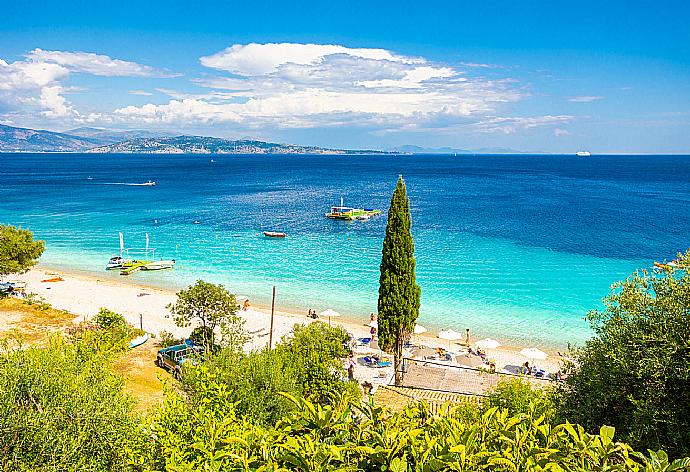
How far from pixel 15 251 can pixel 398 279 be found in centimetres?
2892

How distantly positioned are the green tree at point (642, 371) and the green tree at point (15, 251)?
122ft

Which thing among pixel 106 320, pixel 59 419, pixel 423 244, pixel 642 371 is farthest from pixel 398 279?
pixel 423 244

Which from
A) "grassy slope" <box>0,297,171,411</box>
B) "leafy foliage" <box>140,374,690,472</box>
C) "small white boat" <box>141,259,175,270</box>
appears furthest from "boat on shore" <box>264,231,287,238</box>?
"leafy foliage" <box>140,374,690,472</box>

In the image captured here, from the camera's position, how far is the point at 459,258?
52.4 metres

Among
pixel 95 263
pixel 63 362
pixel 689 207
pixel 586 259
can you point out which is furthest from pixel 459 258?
pixel 689 207

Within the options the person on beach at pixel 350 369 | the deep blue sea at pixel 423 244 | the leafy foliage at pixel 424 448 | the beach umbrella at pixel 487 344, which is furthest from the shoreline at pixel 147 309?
the leafy foliage at pixel 424 448

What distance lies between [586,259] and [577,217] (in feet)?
95.9

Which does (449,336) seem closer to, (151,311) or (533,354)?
(533,354)

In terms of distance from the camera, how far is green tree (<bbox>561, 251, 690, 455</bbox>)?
352 inches

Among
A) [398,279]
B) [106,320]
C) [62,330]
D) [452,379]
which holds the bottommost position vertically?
[452,379]

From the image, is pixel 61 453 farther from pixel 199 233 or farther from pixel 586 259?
pixel 199 233

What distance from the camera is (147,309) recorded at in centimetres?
3675

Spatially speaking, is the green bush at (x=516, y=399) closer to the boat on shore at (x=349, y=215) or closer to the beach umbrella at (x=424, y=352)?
the beach umbrella at (x=424, y=352)

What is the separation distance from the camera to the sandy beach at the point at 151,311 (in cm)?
2914
